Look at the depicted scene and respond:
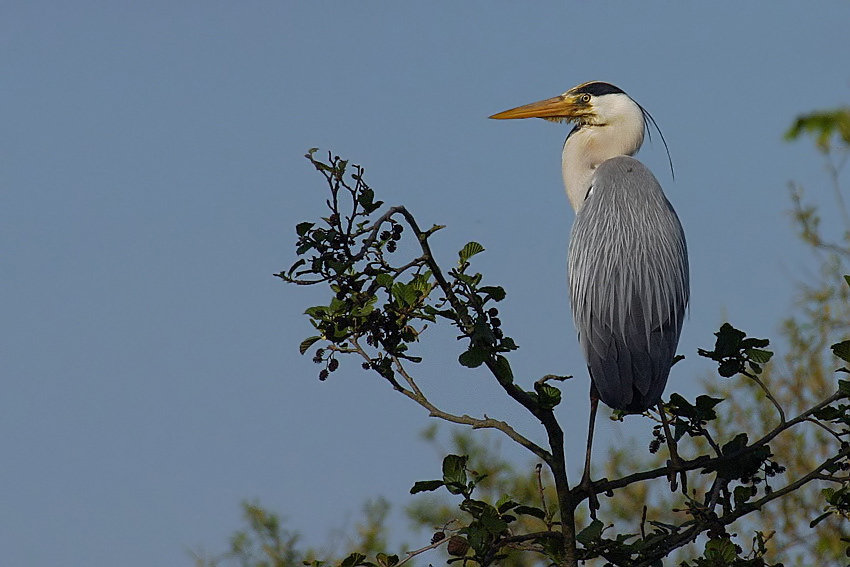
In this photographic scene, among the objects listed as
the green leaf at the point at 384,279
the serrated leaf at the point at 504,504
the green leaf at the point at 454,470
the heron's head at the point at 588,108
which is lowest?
the serrated leaf at the point at 504,504

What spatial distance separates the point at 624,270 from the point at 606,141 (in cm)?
152

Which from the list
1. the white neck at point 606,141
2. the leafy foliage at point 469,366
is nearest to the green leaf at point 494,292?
the leafy foliage at point 469,366

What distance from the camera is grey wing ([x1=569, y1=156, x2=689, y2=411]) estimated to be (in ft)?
14.1

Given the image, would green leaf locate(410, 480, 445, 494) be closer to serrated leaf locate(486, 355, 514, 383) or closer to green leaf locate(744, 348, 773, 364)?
serrated leaf locate(486, 355, 514, 383)

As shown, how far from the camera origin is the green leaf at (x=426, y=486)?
303 cm

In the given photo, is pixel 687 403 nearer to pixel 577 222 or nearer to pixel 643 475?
pixel 643 475

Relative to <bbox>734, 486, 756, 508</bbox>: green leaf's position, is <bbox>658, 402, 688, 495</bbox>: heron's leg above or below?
above

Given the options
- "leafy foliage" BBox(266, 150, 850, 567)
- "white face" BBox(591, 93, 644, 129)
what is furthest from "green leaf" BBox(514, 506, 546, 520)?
"white face" BBox(591, 93, 644, 129)

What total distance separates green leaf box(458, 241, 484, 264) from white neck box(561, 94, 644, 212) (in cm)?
307

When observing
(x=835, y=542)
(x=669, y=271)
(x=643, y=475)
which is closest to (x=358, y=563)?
(x=643, y=475)

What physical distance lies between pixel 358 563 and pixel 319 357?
555 mm

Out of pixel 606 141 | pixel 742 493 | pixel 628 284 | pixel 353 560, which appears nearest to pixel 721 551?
pixel 742 493

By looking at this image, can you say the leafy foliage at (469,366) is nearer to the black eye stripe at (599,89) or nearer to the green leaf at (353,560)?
the green leaf at (353,560)

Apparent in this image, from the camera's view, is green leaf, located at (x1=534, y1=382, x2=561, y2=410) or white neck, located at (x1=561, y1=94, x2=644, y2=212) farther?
white neck, located at (x1=561, y1=94, x2=644, y2=212)
